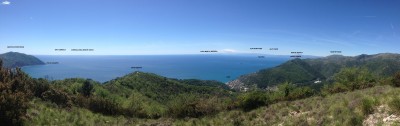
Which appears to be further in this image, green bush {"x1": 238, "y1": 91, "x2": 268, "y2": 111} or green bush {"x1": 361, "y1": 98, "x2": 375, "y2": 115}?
green bush {"x1": 238, "y1": 91, "x2": 268, "y2": 111}

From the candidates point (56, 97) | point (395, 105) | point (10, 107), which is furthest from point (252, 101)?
point (10, 107)

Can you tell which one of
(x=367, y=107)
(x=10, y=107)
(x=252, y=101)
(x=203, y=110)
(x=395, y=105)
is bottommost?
(x=203, y=110)

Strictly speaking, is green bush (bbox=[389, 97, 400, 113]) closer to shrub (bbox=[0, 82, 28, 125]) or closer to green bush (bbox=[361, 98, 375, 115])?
green bush (bbox=[361, 98, 375, 115])

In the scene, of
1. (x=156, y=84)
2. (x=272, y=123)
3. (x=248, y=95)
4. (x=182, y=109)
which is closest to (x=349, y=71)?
(x=248, y=95)

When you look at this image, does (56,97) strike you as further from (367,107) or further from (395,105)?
(395,105)

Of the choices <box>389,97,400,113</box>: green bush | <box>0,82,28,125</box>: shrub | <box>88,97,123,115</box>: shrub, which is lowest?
<box>88,97,123,115</box>: shrub

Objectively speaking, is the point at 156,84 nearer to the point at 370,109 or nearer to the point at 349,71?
the point at 349,71

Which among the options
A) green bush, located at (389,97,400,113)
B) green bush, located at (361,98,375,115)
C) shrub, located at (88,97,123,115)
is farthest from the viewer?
shrub, located at (88,97,123,115)

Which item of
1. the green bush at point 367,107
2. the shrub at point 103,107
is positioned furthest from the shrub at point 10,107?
the green bush at point 367,107

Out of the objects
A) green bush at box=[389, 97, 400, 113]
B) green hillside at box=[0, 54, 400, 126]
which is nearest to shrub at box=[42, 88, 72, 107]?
green hillside at box=[0, 54, 400, 126]

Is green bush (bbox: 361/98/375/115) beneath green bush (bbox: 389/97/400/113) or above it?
beneath

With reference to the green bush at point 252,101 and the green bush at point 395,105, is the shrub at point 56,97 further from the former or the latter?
the green bush at point 395,105
